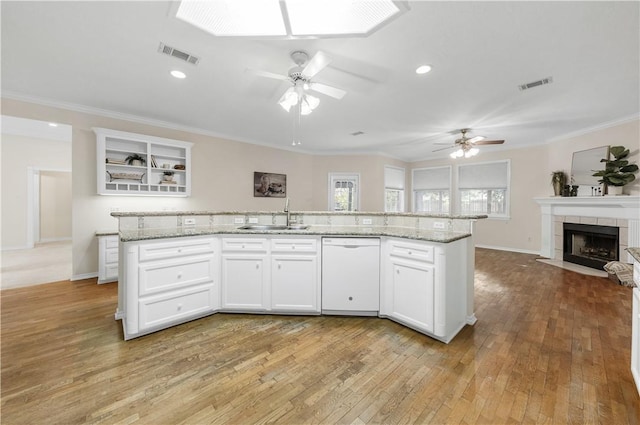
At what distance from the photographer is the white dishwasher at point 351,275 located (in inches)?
104

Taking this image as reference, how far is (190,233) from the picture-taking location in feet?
8.29

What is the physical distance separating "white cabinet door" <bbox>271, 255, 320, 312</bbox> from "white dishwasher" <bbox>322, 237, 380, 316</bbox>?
0.39 feet

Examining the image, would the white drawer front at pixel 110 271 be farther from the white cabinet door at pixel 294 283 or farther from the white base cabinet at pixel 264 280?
the white cabinet door at pixel 294 283

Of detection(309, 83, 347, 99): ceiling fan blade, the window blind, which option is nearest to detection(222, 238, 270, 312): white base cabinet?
detection(309, 83, 347, 99): ceiling fan blade

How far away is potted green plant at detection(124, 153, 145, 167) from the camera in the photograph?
4.32m

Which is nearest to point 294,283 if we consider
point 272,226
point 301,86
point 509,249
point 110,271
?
point 272,226

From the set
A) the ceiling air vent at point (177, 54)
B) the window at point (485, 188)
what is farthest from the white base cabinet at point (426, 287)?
the window at point (485, 188)

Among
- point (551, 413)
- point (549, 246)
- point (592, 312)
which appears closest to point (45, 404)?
point (551, 413)

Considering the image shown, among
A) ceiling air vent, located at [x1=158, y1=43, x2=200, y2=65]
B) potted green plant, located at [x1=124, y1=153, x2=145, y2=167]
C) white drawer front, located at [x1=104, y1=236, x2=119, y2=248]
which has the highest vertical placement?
ceiling air vent, located at [x1=158, y1=43, x2=200, y2=65]

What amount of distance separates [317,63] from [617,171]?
18.7 ft

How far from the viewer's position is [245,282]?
2.70m

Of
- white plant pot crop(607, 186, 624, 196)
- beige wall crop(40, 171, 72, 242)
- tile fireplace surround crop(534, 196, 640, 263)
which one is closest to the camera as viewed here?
tile fireplace surround crop(534, 196, 640, 263)

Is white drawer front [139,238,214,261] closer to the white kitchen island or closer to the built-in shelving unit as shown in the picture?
the white kitchen island

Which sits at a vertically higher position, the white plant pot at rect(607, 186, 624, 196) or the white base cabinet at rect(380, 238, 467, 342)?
the white plant pot at rect(607, 186, 624, 196)
